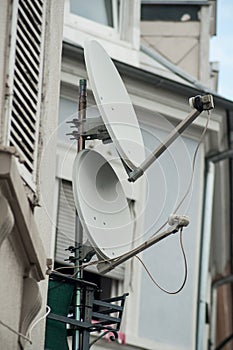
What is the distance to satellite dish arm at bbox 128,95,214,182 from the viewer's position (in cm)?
1335

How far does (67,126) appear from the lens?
14086 mm

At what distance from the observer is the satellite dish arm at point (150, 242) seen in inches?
516

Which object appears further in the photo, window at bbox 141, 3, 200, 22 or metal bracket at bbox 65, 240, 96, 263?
window at bbox 141, 3, 200, 22

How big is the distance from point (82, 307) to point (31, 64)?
1.97 m

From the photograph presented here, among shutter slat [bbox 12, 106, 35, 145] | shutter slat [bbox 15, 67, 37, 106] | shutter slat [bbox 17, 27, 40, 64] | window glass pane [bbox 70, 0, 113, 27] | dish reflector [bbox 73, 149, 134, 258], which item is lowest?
dish reflector [bbox 73, 149, 134, 258]

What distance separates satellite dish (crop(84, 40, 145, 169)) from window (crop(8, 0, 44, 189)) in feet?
1.46

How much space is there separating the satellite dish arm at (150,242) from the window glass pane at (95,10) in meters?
12.6

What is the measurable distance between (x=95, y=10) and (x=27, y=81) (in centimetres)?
1232

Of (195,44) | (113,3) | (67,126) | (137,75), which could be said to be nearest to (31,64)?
(67,126)

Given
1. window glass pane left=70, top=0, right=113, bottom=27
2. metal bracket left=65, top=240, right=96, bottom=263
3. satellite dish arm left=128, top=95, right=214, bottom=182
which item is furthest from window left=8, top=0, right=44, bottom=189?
window glass pane left=70, top=0, right=113, bottom=27

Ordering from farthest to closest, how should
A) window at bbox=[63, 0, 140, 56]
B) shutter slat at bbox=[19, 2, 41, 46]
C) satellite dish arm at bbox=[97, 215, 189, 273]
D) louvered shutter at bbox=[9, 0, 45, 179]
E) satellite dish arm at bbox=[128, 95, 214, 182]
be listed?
window at bbox=[63, 0, 140, 56] → shutter slat at bbox=[19, 2, 41, 46] → louvered shutter at bbox=[9, 0, 45, 179] → satellite dish arm at bbox=[128, 95, 214, 182] → satellite dish arm at bbox=[97, 215, 189, 273]

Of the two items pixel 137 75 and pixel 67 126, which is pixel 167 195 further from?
pixel 137 75

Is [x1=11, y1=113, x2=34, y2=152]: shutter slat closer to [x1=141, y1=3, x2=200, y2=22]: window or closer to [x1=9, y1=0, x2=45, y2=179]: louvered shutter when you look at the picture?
[x1=9, y1=0, x2=45, y2=179]: louvered shutter

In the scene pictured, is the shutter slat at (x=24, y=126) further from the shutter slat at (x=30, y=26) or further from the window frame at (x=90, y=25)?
the window frame at (x=90, y=25)
